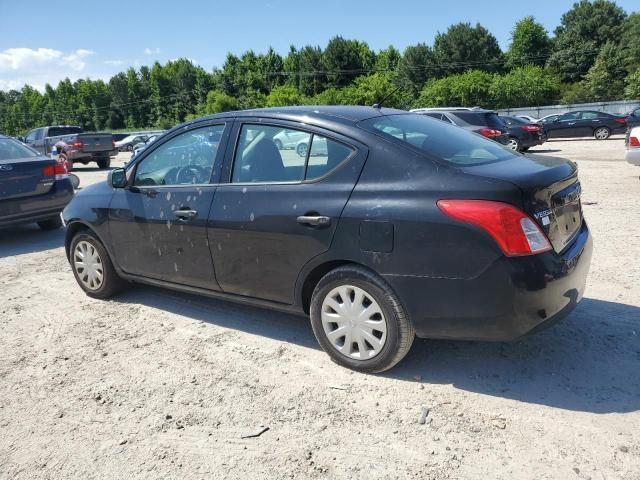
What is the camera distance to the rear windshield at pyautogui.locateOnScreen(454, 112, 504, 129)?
15125 millimetres

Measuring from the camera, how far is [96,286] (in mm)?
5035

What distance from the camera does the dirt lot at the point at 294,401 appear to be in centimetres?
258

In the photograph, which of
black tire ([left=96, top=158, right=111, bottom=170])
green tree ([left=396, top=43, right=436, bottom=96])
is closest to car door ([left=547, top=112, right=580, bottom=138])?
black tire ([left=96, top=158, right=111, bottom=170])

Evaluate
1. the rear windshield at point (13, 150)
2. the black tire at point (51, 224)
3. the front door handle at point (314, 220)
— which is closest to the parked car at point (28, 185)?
the rear windshield at point (13, 150)

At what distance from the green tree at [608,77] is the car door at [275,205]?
60334 millimetres

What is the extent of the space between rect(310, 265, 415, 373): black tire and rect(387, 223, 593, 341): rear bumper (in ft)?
0.22

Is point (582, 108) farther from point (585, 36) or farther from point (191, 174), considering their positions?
point (191, 174)

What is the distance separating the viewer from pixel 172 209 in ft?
13.5

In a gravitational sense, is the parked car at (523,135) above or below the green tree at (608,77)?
below

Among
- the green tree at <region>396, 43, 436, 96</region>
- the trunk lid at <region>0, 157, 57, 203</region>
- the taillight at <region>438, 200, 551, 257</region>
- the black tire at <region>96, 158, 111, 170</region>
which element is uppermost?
the green tree at <region>396, 43, 436, 96</region>

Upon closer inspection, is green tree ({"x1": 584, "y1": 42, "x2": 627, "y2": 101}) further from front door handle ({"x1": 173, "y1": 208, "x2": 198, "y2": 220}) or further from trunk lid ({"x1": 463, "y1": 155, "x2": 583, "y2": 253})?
front door handle ({"x1": 173, "y1": 208, "x2": 198, "y2": 220})

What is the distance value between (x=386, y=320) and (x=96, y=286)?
3174 millimetres

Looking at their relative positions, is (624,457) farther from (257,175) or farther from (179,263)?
(179,263)

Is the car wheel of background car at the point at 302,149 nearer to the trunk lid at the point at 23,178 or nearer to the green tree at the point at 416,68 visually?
the trunk lid at the point at 23,178
